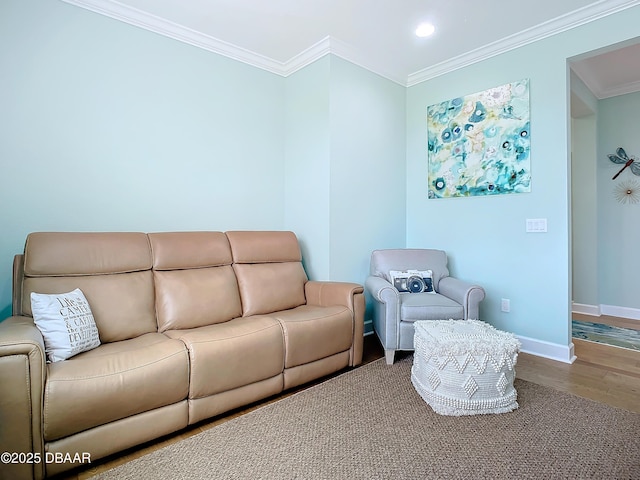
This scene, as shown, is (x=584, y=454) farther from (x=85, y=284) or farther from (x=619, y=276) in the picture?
(x=619, y=276)

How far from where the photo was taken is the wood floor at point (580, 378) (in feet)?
5.38

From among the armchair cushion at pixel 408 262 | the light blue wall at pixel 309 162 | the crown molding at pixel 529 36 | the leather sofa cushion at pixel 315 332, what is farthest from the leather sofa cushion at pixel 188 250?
the crown molding at pixel 529 36

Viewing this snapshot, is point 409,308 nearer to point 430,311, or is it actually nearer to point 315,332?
point 430,311

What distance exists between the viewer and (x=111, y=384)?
1.49 meters

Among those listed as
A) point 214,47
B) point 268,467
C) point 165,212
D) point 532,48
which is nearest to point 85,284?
point 165,212

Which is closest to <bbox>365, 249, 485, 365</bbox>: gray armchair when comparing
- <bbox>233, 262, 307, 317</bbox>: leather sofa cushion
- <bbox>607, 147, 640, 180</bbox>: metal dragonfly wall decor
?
<bbox>233, 262, 307, 317</bbox>: leather sofa cushion

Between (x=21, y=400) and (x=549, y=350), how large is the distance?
3409 millimetres

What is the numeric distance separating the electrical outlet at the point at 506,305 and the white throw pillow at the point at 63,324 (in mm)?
3131

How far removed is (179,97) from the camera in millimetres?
2777

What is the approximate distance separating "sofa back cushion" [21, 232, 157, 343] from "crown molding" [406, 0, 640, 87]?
3.24 metres

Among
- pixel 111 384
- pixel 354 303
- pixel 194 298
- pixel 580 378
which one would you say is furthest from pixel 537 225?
pixel 111 384

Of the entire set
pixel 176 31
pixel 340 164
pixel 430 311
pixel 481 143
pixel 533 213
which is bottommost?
pixel 430 311

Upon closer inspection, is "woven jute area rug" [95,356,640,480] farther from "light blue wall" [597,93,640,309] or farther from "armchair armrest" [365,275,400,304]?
"light blue wall" [597,93,640,309]

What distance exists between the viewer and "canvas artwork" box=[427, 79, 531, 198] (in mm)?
2961
